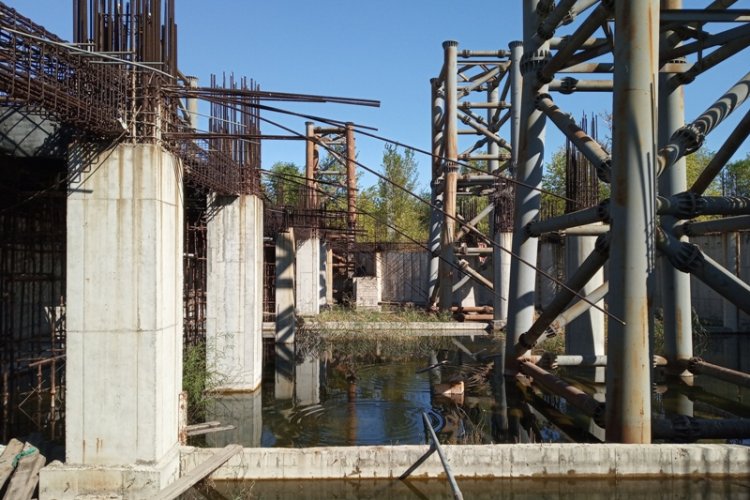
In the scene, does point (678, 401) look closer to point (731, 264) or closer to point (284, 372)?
point (284, 372)

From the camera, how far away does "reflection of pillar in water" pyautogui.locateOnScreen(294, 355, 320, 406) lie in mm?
12414

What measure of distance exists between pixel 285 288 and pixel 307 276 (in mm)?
4150

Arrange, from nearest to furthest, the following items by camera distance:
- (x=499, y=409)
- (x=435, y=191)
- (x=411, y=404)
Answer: (x=499, y=409)
(x=411, y=404)
(x=435, y=191)

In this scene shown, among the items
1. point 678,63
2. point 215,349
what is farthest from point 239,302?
point 678,63

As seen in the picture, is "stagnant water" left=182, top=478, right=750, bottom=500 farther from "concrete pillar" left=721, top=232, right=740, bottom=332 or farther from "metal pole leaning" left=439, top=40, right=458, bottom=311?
"concrete pillar" left=721, top=232, right=740, bottom=332

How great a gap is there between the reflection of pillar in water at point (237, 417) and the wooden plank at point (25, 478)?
2831 mm

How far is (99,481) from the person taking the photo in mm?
6578

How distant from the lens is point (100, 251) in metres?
6.77

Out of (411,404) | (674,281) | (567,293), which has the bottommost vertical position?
(411,404)

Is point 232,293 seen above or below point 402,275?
below

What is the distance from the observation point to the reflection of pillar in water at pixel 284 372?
13066 millimetres

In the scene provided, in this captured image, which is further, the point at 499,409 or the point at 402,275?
the point at 402,275

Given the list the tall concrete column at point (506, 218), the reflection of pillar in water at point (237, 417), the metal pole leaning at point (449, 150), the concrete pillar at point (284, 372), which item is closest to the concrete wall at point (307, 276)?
the concrete pillar at point (284, 372)

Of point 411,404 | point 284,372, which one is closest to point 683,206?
point 411,404
